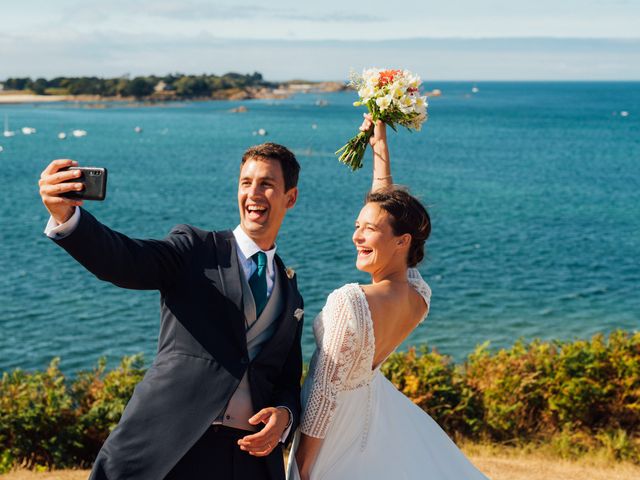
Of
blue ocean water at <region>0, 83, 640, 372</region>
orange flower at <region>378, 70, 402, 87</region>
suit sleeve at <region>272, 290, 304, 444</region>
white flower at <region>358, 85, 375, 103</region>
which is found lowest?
blue ocean water at <region>0, 83, 640, 372</region>

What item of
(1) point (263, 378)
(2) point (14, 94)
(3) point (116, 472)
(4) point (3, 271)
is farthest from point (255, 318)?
(2) point (14, 94)

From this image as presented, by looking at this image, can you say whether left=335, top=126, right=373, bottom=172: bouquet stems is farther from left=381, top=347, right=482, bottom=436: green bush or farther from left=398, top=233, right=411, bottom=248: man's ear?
left=381, top=347, right=482, bottom=436: green bush

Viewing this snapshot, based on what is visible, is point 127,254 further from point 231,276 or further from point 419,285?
point 419,285

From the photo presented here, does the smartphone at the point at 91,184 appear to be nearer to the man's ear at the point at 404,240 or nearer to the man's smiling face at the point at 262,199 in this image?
the man's smiling face at the point at 262,199

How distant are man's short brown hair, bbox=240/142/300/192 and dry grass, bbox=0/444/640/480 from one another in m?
4.70

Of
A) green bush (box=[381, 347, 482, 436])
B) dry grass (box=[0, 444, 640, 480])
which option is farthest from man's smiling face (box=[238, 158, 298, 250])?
green bush (box=[381, 347, 482, 436])

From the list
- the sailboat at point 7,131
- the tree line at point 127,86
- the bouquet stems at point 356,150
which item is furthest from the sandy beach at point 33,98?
the bouquet stems at point 356,150

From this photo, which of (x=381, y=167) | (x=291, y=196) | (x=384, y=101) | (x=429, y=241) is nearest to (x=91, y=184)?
(x=291, y=196)

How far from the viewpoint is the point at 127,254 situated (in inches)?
130

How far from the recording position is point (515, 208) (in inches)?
1678

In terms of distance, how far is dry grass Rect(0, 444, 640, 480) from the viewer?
301 inches

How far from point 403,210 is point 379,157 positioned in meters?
0.74

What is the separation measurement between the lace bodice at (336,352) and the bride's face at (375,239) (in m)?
0.25

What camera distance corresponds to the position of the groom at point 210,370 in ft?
11.8
